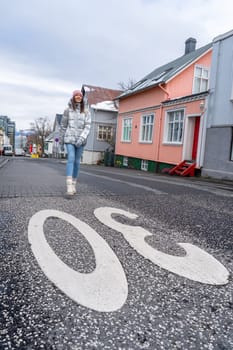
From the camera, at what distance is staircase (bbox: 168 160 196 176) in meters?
10.1

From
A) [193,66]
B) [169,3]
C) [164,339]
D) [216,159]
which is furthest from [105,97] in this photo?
[164,339]

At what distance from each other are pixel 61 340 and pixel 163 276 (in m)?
0.80

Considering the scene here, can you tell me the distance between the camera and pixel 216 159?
355 inches

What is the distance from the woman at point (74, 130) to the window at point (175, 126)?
8207 mm

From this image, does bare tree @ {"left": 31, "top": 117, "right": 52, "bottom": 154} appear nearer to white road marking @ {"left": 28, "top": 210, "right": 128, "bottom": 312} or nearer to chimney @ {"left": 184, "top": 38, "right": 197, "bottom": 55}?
chimney @ {"left": 184, "top": 38, "right": 197, "bottom": 55}

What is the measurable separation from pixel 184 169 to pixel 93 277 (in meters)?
9.63

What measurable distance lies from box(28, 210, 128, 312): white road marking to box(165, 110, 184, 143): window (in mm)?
10230

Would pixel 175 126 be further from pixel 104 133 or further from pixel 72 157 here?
pixel 104 133

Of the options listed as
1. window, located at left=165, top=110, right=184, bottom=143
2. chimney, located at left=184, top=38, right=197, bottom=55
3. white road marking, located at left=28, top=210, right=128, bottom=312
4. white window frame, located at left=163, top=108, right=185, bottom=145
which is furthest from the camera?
chimney, located at left=184, top=38, right=197, bottom=55

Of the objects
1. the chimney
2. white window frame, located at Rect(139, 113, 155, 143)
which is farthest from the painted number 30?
the chimney

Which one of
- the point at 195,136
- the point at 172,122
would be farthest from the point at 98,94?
the point at 195,136

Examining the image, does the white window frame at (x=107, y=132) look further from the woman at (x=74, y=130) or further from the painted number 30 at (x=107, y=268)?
the painted number 30 at (x=107, y=268)

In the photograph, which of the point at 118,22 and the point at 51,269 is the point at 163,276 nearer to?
the point at 51,269

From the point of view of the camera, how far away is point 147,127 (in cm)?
1480
